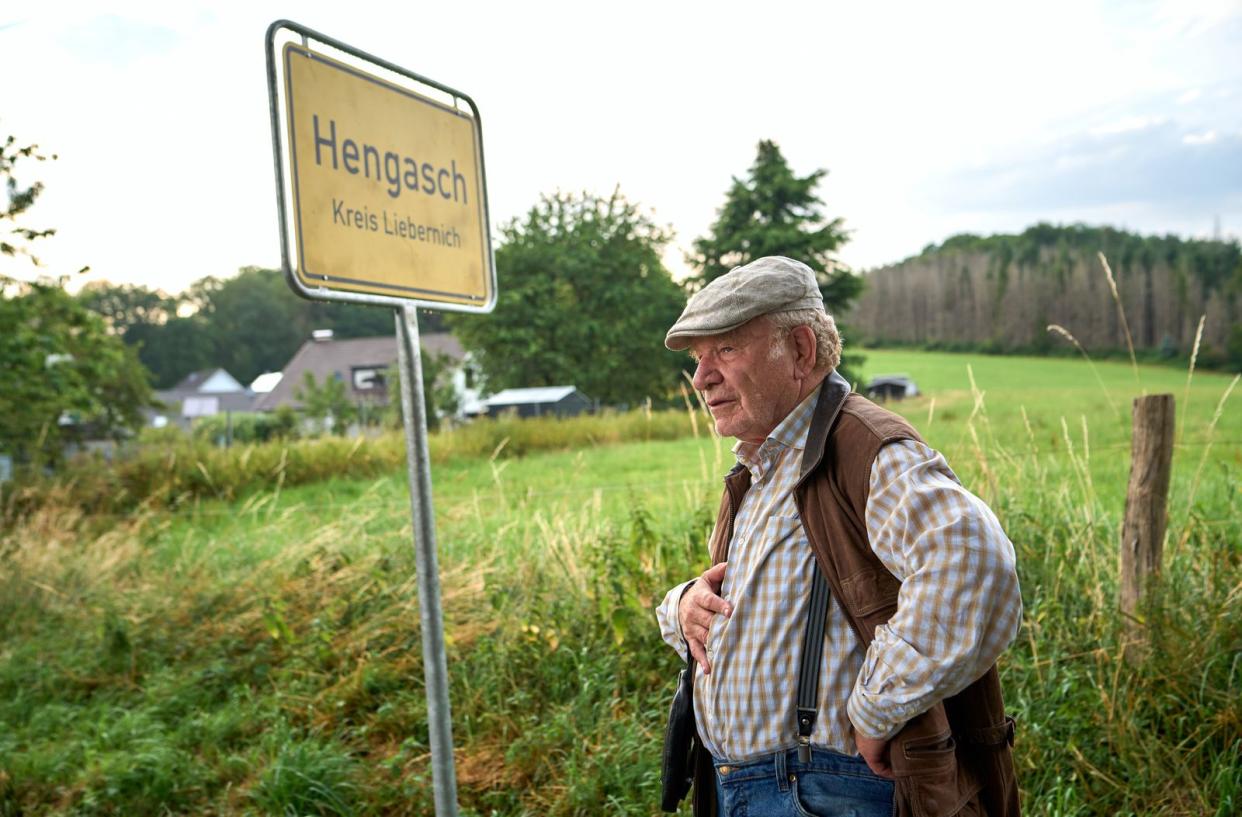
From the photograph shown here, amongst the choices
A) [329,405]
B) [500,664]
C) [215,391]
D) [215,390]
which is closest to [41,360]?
[500,664]

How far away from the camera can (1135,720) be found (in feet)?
11.1

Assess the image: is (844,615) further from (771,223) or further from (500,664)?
(771,223)

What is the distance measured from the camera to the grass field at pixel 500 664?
3.47 metres

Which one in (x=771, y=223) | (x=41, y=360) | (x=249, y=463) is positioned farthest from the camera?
(x=771, y=223)

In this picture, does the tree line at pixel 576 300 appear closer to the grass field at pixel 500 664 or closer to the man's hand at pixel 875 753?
the grass field at pixel 500 664

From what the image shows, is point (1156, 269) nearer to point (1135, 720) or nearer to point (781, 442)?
point (1135, 720)

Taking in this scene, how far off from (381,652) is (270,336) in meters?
83.3

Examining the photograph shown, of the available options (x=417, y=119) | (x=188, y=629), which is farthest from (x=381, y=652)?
(x=417, y=119)

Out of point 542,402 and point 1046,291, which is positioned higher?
point 1046,291

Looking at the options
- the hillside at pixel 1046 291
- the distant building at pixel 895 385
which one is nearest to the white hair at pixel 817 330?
the hillside at pixel 1046 291

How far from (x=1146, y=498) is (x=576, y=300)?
112 feet

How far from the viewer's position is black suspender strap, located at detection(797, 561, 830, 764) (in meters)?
1.69

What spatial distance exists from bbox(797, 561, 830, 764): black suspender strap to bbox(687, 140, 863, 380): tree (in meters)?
20.8

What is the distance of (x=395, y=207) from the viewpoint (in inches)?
102
